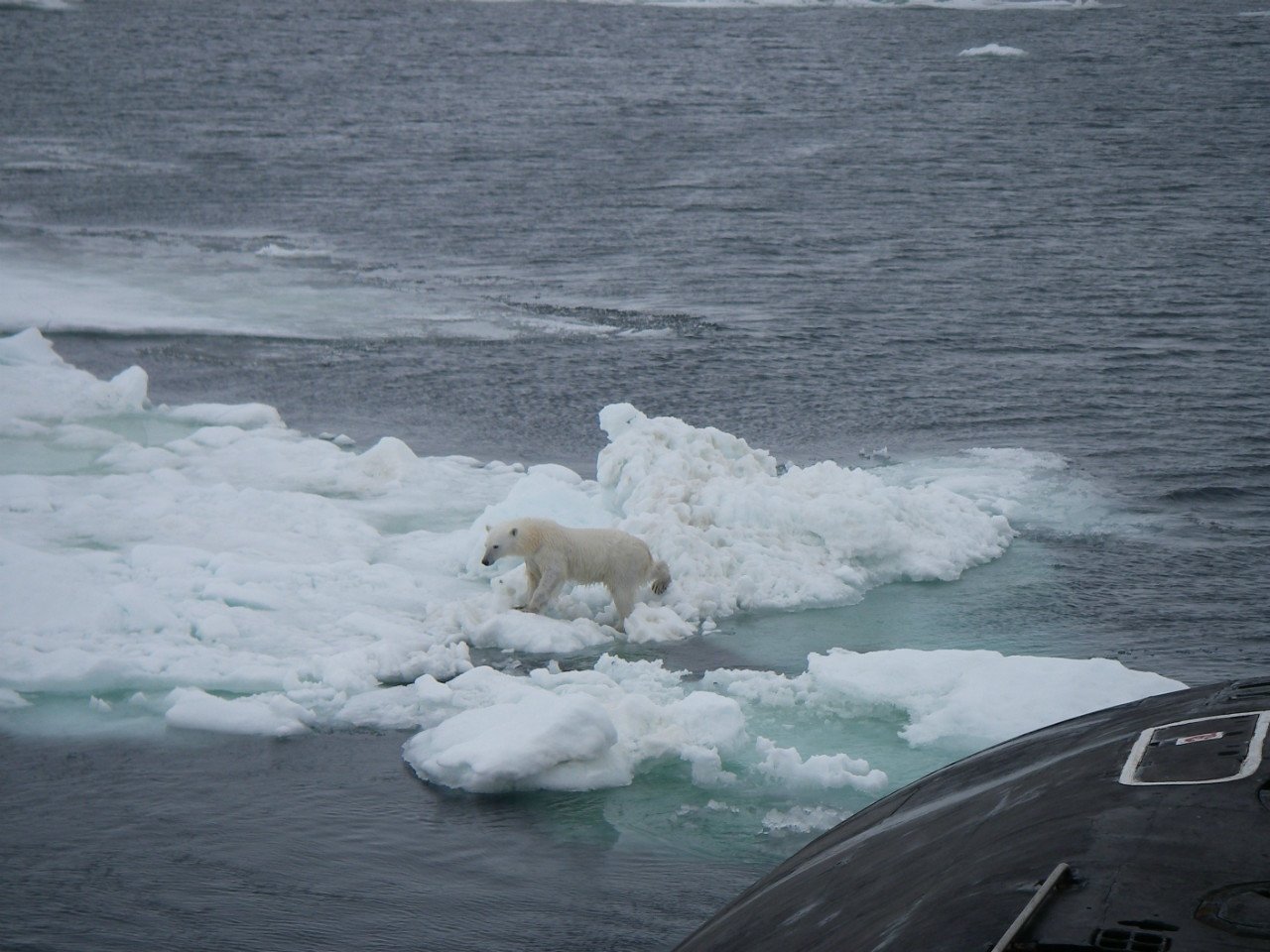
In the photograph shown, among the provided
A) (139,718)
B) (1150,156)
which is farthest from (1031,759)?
(1150,156)

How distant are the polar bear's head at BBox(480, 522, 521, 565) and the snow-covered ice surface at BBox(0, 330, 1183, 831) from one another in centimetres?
45

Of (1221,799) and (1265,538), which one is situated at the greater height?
(1221,799)

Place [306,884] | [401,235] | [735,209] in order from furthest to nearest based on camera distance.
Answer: [735,209] → [401,235] → [306,884]

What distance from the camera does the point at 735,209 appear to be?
29219mm

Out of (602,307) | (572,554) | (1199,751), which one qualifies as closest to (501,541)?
(572,554)

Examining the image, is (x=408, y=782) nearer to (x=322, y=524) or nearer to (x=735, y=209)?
(x=322, y=524)

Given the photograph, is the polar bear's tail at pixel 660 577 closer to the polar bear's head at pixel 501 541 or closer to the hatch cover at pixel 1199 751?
the polar bear's head at pixel 501 541

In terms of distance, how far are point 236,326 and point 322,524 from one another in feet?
28.0

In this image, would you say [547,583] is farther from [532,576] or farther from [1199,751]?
[1199,751]

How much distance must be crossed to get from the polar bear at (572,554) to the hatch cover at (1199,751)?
614 cm

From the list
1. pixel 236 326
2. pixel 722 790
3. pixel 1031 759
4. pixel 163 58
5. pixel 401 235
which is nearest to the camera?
pixel 1031 759

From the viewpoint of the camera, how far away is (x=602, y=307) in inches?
877

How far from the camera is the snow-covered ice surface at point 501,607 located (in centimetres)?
938

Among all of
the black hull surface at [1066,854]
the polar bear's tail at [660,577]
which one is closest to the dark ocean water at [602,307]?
the polar bear's tail at [660,577]
